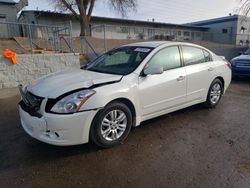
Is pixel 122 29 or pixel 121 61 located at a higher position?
pixel 122 29

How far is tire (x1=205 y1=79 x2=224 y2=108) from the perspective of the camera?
14.6ft

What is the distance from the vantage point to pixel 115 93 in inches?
111

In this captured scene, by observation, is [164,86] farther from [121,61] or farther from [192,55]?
[192,55]

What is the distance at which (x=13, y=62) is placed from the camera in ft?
21.8

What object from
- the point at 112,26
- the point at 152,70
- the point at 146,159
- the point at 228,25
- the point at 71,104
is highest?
the point at 228,25

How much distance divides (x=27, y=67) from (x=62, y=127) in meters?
5.38

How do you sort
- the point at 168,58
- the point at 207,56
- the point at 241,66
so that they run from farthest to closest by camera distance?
the point at 241,66 < the point at 207,56 < the point at 168,58

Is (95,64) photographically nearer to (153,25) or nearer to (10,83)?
(10,83)

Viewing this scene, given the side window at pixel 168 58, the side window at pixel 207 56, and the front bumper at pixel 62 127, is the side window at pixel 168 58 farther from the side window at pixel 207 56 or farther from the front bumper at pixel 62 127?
the front bumper at pixel 62 127

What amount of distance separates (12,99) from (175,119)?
4.54 meters

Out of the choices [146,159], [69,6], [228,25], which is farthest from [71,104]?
[228,25]

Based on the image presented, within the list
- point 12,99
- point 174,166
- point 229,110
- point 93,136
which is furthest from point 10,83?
point 229,110

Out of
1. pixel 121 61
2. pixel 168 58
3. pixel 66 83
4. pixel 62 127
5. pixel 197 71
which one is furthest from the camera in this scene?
pixel 197 71

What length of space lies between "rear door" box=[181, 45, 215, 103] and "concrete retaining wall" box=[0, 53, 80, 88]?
5138 millimetres
